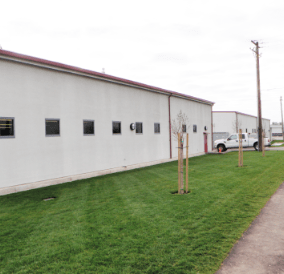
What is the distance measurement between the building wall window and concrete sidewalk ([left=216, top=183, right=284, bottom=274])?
921 centimetres

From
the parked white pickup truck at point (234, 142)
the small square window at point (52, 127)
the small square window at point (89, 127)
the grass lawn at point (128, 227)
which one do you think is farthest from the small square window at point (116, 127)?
the parked white pickup truck at point (234, 142)

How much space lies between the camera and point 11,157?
33.6ft

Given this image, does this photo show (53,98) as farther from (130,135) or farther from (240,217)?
(240,217)

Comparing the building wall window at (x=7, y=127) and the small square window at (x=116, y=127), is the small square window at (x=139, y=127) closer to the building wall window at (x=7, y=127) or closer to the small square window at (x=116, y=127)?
the small square window at (x=116, y=127)

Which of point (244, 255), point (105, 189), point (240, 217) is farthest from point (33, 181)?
point (244, 255)

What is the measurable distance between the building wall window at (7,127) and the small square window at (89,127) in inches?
154

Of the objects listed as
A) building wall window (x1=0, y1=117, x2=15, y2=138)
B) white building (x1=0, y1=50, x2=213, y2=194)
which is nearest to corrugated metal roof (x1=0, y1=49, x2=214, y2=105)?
white building (x1=0, y1=50, x2=213, y2=194)

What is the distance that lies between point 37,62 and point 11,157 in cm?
422

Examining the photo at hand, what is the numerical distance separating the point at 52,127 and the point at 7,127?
6.96 ft

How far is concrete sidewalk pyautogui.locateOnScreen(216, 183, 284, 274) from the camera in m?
3.78

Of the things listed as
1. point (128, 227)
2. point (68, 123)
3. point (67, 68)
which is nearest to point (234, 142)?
point (68, 123)

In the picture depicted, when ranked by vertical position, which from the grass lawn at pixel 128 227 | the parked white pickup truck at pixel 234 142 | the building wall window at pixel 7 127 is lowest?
the grass lawn at pixel 128 227

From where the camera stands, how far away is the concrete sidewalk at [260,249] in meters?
3.78

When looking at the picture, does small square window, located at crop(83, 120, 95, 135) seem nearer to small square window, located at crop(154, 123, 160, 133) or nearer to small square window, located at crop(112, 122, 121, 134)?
small square window, located at crop(112, 122, 121, 134)
